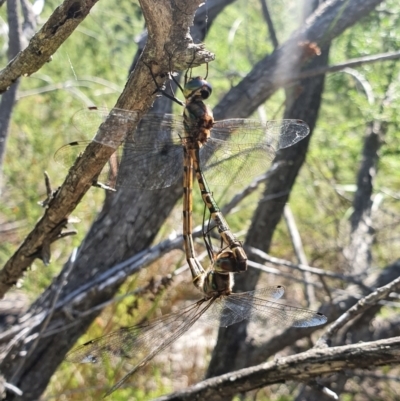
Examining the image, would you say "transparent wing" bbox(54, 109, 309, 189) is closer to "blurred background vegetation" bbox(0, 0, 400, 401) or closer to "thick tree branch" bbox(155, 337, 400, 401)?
"thick tree branch" bbox(155, 337, 400, 401)

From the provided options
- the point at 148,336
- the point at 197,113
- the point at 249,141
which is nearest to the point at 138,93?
the point at 197,113

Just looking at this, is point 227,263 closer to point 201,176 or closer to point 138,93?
point 201,176

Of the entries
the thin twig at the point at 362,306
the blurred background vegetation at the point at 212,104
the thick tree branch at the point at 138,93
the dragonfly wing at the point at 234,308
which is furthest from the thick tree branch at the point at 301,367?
the blurred background vegetation at the point at 212,104

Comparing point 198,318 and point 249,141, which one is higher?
point 249,141

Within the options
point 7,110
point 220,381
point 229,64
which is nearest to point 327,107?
point 229,64

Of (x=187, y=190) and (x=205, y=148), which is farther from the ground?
(x=205, y=148)

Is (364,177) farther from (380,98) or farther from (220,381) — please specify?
(220,381)
